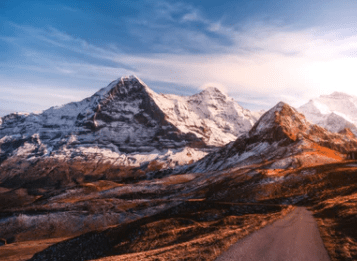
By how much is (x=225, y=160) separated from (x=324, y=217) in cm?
15813

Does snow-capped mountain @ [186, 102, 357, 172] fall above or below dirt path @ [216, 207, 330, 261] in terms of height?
above

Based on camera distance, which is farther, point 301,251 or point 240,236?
point 240,236

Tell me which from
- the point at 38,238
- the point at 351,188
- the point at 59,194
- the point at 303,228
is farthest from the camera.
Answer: the point at 59,194

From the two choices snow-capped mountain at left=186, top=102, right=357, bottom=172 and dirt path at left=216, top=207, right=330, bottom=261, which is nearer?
dirt path at left=216, top=207, right=330, bottom=261

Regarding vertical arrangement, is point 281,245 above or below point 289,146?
below

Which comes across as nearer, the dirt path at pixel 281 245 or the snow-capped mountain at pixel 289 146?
the dirt path at pixel 281 245

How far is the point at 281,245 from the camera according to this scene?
88.2ft

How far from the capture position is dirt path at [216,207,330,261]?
79.3 feet

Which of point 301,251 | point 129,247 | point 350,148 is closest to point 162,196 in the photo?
point 129,247

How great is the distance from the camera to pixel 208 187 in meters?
114

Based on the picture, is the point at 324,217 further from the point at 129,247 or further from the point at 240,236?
the point at 129,247

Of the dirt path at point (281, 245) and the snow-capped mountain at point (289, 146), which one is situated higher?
the snow-capped mountain at point (289, 146)

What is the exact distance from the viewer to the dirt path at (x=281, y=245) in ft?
79.3

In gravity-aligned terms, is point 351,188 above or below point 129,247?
above
